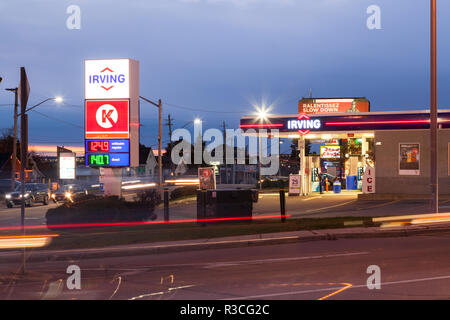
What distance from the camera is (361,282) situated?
357 inches

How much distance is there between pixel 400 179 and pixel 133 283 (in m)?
22.7

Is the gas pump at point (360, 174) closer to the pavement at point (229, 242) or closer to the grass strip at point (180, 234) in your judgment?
the grass strip at point (180, 234)

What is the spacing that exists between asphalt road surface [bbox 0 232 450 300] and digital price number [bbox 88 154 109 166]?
38.9 ft

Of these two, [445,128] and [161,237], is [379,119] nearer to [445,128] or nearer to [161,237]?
[445,128]

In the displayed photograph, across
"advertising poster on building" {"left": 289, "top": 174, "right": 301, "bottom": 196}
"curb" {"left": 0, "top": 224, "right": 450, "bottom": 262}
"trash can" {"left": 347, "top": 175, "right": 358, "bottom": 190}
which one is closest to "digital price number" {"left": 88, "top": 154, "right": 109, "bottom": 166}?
"curb" {"left": 0, "top": 224, "right": 450, "bottom": 262}

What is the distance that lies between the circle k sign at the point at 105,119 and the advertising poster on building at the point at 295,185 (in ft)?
38.5

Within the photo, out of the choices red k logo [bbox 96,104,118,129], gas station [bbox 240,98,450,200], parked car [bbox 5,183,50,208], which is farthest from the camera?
parked car [bbox 5,183,50,208]

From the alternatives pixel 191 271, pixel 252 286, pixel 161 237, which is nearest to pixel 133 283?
pixel 191 271

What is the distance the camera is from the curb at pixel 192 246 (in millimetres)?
13117

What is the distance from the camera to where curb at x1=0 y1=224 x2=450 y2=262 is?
43.0 ft

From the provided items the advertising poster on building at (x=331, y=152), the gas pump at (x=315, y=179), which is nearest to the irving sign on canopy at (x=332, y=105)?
the advertising poster on building at (x=331, y=152)

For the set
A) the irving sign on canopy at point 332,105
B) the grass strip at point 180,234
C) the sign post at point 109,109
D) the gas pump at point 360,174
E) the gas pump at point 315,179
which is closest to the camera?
the grass strip at point 180,234

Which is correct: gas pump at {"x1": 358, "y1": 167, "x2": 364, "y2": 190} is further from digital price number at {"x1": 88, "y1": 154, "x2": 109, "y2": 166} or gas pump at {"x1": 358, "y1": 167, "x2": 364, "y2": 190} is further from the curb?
the curb
